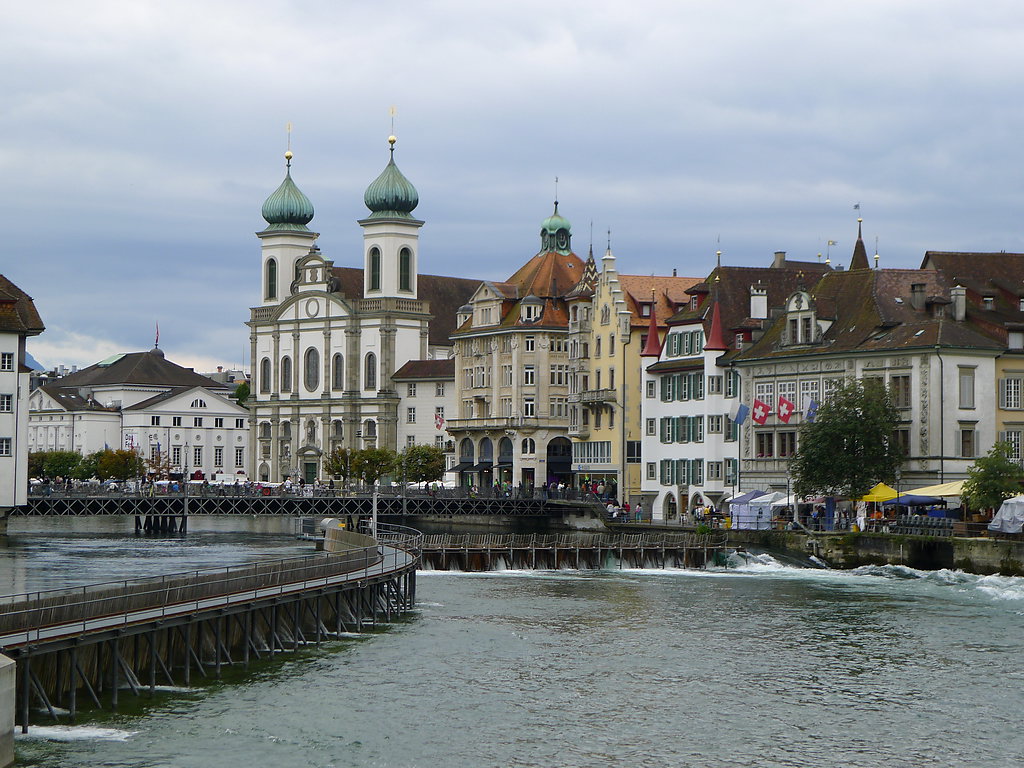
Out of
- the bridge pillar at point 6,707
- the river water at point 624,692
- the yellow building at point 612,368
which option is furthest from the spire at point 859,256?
the bridge pillar at point 6,707

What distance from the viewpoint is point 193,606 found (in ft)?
141

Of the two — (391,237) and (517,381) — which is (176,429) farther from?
(517,381)

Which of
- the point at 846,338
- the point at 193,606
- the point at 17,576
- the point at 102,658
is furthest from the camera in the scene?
the point at 846,338

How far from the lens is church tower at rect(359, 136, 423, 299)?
159 meters

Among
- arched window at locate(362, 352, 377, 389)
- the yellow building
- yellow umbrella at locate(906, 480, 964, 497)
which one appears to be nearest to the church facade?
arched window at locate(362, 352, 377, 389)

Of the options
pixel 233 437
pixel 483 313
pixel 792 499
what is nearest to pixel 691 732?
pixel 792 499

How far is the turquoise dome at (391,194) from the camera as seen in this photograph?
160500mm

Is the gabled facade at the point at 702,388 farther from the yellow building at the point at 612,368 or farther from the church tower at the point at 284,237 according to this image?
the church tower at the point at 284,237

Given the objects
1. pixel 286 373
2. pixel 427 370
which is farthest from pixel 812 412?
pixel 286 373

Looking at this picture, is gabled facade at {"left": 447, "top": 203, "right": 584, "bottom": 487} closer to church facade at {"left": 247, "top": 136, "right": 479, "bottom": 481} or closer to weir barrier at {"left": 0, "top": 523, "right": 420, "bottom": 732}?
church facade at {"left": 247, "top": 136, "right": 479, "bottom": 481}

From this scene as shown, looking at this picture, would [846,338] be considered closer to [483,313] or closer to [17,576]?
[17,576]

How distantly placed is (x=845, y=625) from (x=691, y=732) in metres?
20.2

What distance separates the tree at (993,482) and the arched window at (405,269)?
90058 mm

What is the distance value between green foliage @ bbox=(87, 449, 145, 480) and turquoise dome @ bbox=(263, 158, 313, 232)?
27423mm
